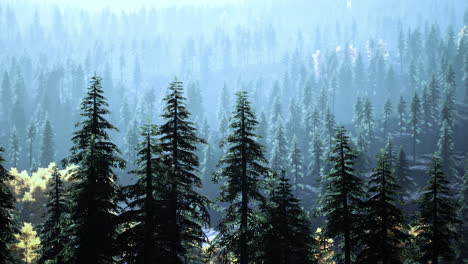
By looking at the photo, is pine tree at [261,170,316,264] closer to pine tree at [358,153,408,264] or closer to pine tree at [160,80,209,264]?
pine tree at [358,153,408,264]

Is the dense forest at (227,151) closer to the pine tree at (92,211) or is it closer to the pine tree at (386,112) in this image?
the pine tree at (92,211)

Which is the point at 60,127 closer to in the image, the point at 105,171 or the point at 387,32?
the point at 105,171

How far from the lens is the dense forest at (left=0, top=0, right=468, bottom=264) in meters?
17.7

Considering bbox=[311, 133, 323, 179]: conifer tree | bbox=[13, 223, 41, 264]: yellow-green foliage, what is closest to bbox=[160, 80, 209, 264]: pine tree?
bbox=[13, 223, 41, 264]: yellow-green foliage

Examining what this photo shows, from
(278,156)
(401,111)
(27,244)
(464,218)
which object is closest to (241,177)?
(27,244)

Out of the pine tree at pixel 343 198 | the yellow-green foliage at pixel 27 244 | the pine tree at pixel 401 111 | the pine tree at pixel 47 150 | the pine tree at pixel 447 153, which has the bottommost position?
the yellow-green foliage at pixel 27 244

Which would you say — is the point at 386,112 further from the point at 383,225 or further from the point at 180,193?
the point at 180,193

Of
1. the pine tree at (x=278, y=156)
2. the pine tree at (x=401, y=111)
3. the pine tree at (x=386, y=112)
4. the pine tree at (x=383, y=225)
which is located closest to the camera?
the pine tree at (x=383, y=225)

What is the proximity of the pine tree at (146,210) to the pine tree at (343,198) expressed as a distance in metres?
9.24

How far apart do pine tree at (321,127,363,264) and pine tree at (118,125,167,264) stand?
9244mm

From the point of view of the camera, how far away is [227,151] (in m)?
19.4

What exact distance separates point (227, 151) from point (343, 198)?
7.12 meters

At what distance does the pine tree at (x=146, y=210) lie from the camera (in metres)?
17.0

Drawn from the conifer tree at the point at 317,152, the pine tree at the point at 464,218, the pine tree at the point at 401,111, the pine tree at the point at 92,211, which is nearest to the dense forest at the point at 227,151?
the pine tree at the point at 92,211
